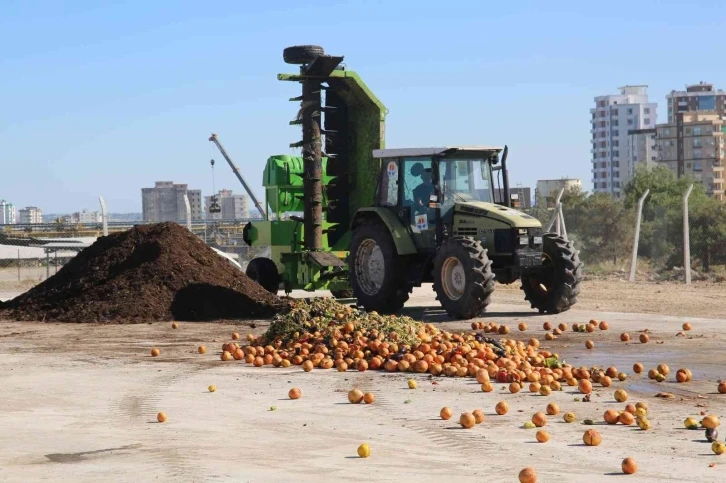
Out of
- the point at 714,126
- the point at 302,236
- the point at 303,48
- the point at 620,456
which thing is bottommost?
the point at 620,456

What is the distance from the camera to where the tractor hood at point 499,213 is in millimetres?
17594

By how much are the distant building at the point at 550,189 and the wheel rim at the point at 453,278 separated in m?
10.1

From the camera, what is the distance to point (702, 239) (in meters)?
33.0

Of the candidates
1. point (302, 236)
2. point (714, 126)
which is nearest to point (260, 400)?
point (302, 236)

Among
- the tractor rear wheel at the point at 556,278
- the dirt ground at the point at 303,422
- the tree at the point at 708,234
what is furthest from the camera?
the tree at the point at 708,234

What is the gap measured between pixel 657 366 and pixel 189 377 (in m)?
4.89

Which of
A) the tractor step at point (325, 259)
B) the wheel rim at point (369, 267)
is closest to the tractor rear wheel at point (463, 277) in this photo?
the wheel rim at point (369, 267)

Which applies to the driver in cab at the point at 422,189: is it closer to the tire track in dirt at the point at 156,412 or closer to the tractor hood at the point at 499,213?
the tractor hood at the point at 499,213

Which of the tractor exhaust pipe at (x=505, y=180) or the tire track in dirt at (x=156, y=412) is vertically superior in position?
the tractor exhaust pipe at (x=505, y=180)

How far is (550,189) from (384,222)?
61.8m

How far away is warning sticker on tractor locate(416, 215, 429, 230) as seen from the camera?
725 inches

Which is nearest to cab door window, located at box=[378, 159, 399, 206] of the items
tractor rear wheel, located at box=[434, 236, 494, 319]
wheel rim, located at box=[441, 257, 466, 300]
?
tractor rear wheel, located at box=[434, 236, 494, 319]

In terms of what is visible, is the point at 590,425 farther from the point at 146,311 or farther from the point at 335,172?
the point at 335,172

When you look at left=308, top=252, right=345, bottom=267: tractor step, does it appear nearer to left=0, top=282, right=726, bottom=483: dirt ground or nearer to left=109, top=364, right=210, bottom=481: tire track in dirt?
left=0, top=282, right=726, bottom=483: dirt ground
